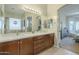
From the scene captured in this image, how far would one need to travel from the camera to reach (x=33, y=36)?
2.15 meters

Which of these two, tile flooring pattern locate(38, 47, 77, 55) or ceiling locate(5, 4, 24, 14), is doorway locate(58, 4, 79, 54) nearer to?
tile flooring pattern locate(38, 47, 77, 55)

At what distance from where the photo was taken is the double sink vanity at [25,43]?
1.96 metres

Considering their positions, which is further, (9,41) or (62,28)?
(62,28)

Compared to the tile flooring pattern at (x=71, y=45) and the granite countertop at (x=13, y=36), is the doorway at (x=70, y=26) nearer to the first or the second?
the tile flooring pattern at (x=71, y=45)

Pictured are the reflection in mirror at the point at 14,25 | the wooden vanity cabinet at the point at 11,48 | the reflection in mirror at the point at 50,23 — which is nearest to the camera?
the wooden vanity cabinet at the point at 11,48

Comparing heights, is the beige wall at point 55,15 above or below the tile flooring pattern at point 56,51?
above

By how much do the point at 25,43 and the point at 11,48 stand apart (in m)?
0.25

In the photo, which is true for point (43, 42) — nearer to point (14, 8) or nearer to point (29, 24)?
point (29, 24)

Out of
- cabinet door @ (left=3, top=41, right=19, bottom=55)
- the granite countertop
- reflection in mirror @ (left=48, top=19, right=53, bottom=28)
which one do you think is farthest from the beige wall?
cabinet door @ (left=3, top=41, right=19, bottom=55)

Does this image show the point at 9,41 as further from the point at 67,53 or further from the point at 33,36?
the point at 67,53

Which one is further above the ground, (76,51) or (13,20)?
(13,20)

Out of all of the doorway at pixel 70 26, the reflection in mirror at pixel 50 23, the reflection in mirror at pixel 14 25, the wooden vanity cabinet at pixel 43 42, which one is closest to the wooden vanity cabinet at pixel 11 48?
the reflection in mirror at pixel 14 25
